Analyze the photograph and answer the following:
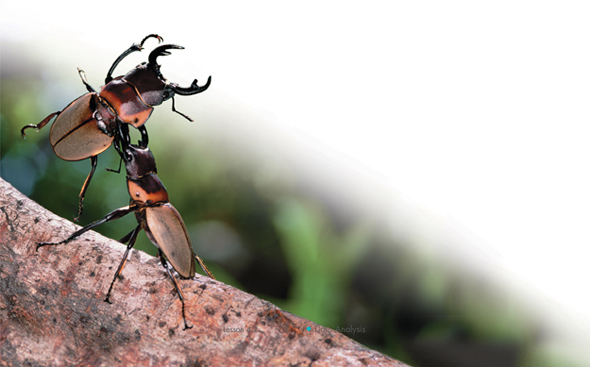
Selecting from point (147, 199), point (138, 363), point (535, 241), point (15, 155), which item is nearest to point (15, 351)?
point (138, 363)

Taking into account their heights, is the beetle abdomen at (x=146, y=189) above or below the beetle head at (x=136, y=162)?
below

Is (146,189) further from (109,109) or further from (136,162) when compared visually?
(109,109)

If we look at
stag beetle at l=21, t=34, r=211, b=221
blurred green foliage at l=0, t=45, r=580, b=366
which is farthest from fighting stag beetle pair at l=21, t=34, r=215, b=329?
blurred green foliage at l=0, t=45, r=580, b=366

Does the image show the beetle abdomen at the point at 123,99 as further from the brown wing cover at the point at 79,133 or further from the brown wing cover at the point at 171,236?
the brown wing cover at the point at 171,236

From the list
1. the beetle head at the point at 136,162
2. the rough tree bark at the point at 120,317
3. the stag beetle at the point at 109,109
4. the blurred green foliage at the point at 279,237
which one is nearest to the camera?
the rough tree bark at the point at 120,317

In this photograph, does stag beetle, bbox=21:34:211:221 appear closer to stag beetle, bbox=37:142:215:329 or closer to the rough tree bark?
stag beetle, bbox=37:142:215:329

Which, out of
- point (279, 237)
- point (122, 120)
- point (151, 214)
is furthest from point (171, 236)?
point (279, 237)

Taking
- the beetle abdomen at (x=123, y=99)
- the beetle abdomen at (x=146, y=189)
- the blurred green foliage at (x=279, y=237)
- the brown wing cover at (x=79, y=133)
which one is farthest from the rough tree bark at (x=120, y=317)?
the blurred green foliage at (x=279, y=237)
